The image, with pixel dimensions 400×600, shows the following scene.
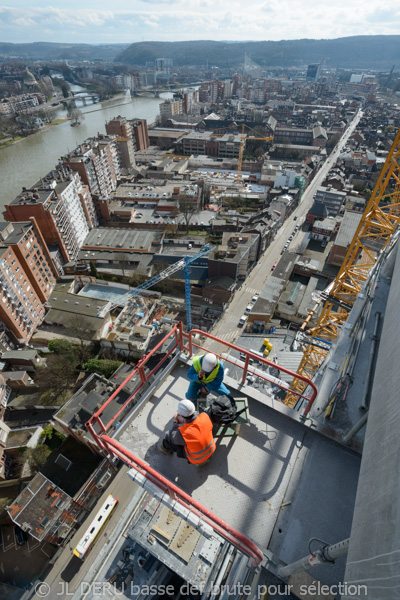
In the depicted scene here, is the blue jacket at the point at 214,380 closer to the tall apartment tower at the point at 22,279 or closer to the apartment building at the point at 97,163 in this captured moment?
the tall apartment tower at the point at 22,279

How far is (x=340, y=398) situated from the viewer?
411 cm

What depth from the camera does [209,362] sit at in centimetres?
381

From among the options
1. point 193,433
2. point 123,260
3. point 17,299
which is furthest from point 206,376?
point 123,260

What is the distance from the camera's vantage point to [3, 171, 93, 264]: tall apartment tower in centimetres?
2000

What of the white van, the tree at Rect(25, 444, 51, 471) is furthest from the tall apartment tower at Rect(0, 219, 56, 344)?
the white van

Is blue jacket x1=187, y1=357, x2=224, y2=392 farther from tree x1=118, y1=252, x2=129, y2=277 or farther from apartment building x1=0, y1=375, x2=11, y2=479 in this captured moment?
tree x1=118, y1=252, x2=129, y2=277

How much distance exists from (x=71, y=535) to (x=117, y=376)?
6.42m

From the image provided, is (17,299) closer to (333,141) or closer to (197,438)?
(197,438)

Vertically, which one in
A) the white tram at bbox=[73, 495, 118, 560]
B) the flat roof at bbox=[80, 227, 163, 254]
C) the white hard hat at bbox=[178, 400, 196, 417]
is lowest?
the white tram at bbox=[73, 495, 118, 560]

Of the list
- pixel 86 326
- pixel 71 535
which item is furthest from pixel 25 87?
pixel 71 535

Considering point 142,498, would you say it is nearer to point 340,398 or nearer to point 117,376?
point 117,376

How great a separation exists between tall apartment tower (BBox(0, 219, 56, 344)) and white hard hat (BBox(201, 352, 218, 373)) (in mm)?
15799

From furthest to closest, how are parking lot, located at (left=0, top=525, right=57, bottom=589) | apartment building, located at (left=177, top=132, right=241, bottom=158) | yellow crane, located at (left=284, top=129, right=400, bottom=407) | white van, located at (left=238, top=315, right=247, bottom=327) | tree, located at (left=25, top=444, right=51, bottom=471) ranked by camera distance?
apartment building, located at (left=177, top=132, right=241, bottom=158) → white van, located at (left=238, top=315, right=247, bottom=327) → tree, located at (left=25, top=444, right=51, bottom=471) → parking lot, located at (left=0, top=525, right=57, bottom=589) → yellow crane, located at (left=284, top=129, right=400, bottom=407)

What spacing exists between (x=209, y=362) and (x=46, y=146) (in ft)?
205
